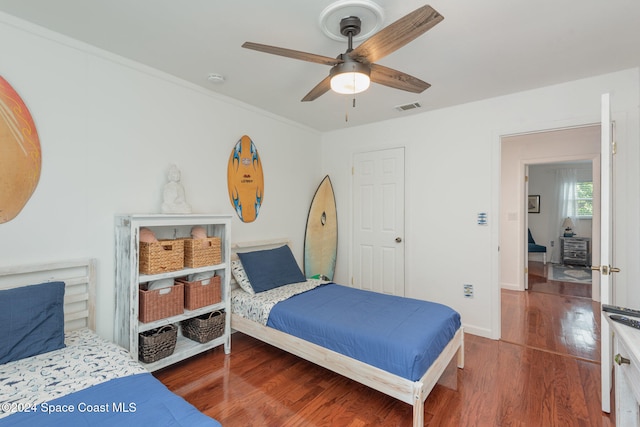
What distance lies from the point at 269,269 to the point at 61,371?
1808mm

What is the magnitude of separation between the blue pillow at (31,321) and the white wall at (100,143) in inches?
13.7

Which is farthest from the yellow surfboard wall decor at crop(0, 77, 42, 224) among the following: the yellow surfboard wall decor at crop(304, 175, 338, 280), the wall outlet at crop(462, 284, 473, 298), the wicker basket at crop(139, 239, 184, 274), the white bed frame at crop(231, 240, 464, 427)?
the wall outlet at crop(462, 284, 473, 298)

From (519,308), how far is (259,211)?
372 centimetres

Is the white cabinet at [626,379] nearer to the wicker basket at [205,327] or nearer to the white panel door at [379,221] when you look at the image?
the white panel door at [379,221]

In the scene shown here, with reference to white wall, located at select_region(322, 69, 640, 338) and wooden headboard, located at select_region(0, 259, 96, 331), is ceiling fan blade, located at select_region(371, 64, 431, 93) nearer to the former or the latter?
white wall, located at select_region(322, 69, 640, 338)

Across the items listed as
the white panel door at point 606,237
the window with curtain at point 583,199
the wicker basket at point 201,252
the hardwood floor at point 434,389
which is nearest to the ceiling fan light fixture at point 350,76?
the white panel door at point 606,237

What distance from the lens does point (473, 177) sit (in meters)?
3.22

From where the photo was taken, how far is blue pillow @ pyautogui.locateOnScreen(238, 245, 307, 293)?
9.84 ft

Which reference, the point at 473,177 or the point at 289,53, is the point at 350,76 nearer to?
the point at 289,53

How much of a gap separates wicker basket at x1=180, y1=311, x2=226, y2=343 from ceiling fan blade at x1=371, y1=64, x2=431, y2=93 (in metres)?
2.31

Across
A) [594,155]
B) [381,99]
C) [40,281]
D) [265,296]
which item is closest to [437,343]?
[265,296]

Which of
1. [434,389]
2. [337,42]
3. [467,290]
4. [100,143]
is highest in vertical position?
[337,42]

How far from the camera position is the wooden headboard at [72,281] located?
192 centimetres

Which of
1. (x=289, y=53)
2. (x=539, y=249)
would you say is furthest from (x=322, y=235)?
(x=539, y=249)
